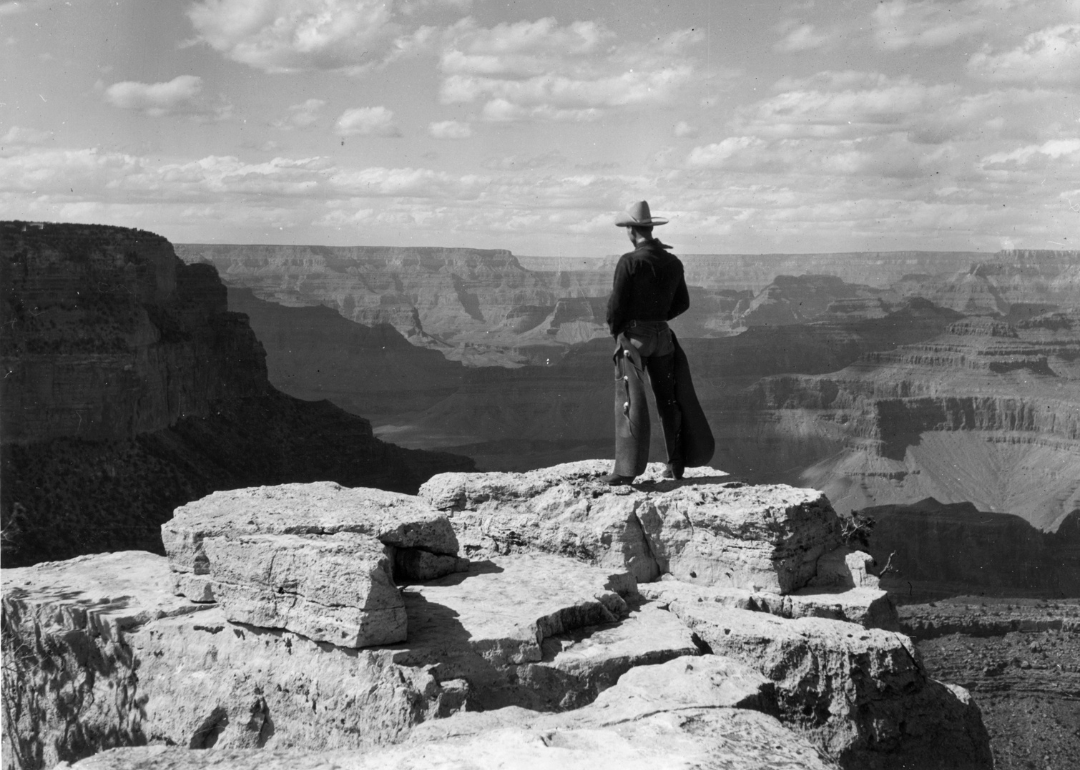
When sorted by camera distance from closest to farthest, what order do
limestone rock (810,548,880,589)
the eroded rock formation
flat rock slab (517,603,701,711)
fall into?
the eroded rock formation
flat rock slab (517,603,701,711)
limestone rock (810,548,880,589)

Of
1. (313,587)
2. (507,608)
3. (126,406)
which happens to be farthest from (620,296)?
(126,406)

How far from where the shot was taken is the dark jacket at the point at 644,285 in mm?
8094

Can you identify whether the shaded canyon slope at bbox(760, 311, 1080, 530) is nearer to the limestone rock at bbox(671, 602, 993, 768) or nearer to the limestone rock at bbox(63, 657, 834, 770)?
the limestone rock at bbox(671, 602, 993, 768)

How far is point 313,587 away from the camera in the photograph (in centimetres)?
597

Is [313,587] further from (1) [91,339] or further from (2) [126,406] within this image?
(2) [126,406]

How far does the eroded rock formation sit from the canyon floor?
45.2 feet

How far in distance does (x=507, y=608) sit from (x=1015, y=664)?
25901 millimetres

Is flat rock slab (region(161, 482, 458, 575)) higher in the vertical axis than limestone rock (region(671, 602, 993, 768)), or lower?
higher

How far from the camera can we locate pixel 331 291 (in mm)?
119375

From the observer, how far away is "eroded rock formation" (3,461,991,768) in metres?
5.23

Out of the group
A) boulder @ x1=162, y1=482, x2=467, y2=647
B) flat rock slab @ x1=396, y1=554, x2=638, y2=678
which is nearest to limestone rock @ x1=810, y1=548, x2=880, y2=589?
flat rock slab @ x1=396, y1=554, x2=638, y2=678

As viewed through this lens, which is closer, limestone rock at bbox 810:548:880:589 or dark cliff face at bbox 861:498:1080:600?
limestone rock at bbox 810:548:880:589

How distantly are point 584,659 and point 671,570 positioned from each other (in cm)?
202

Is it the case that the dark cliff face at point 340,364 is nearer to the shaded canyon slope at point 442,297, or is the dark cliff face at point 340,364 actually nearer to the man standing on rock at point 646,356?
the shaded canyon slope at point 442,297
